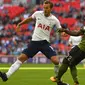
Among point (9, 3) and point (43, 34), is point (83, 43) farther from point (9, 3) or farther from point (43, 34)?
point (9, 3)

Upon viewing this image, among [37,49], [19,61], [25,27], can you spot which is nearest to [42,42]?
[37,49]

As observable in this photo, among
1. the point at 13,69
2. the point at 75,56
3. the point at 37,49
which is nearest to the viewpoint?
the point at 75,56

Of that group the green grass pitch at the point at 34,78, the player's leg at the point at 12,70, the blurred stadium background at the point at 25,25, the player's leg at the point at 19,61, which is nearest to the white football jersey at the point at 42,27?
the player's leg at the point at 19,61

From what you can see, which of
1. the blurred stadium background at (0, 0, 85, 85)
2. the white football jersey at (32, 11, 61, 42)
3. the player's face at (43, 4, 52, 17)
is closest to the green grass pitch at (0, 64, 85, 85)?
the white football jersey at (32, 11, 61, 42)

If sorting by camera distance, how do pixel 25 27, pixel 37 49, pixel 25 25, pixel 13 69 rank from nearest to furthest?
pixel 13 69 < pixel 37 49 < pixel 25 27 < pixel 25 25

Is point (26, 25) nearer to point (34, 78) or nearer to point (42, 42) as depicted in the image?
point (34, 78)

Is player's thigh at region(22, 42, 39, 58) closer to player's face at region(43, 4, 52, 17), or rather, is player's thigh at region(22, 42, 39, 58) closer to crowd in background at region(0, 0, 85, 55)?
player's face at region(43, 4, 52, 17)

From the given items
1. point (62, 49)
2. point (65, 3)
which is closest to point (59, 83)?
point (62, 49)

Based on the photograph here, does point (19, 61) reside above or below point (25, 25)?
above

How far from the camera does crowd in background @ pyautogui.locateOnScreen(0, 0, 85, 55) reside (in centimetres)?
2939

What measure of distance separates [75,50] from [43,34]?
1045 mm

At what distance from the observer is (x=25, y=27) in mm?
32250

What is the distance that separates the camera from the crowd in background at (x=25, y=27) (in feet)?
96.4

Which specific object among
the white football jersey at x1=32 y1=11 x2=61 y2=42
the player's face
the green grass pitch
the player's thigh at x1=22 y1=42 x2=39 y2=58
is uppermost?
the player's face
